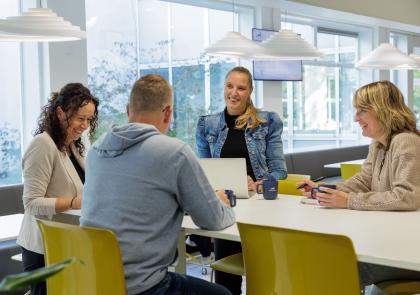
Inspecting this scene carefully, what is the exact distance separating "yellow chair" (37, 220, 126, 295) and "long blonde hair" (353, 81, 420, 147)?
1.38m

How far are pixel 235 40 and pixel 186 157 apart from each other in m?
2.38

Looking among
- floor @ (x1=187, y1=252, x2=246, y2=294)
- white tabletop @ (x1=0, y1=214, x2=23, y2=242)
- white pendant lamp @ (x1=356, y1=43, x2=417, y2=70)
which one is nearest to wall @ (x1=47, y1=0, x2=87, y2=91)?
floor @ (x1=187, y1=252, x2=246, y2=294)

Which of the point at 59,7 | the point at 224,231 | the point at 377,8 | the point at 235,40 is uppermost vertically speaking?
the point at 377,8

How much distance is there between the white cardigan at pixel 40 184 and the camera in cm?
262

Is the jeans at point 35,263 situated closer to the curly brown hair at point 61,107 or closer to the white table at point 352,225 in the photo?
the white table at point 352,225

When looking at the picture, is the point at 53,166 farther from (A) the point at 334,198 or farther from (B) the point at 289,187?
(B) the point at 289,187

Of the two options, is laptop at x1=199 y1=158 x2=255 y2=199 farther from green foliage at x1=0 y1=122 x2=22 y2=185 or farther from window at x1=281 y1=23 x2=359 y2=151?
window at x1=281 y1=23 x2=359 y2=151

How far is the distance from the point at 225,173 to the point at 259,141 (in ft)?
1.54

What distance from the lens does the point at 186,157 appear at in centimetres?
203

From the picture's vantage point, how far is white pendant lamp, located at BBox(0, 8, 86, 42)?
2.69 m

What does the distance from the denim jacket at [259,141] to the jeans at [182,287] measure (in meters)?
1.27

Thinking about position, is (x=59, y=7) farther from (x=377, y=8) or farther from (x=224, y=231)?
(x=377, y=8)

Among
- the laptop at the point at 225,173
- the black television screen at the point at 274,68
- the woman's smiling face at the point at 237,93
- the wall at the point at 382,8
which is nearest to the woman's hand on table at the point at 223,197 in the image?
the laptop at the point at 225,173

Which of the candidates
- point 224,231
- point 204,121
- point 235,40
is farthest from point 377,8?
point 224,231
